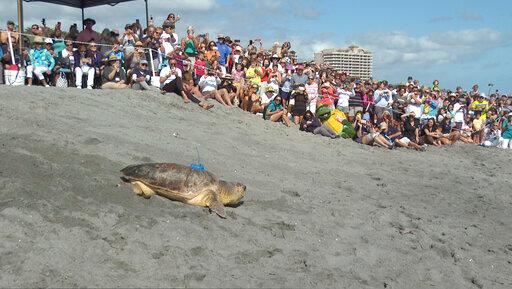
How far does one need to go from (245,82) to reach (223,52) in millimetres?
1235

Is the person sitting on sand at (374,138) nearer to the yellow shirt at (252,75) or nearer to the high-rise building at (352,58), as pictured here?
the yellow shirt at (252,75)

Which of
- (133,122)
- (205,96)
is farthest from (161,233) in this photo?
(205,96)

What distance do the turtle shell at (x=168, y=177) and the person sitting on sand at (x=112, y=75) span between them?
18.4 feet

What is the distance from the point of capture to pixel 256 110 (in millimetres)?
13352

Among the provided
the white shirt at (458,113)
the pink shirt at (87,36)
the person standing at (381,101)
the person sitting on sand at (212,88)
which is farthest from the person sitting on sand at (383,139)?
the pink shirt at (87,36)

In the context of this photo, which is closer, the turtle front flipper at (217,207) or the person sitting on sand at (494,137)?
the turtle front flipper at (217,207)

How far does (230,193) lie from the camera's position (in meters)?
6.41

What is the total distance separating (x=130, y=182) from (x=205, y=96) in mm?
6834

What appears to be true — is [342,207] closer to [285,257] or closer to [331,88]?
[285,257]

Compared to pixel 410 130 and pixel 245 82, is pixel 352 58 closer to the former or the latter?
pixel 410 130

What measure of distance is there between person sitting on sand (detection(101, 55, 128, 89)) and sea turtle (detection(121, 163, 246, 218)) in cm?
557

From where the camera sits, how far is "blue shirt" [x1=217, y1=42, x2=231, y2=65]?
1423cm

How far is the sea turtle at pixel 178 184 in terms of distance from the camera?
19.5ft

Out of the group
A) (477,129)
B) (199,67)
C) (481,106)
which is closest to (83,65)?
(199,67)
